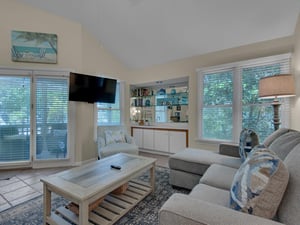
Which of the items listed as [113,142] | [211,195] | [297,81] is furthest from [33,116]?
[297,81]

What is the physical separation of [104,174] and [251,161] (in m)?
1.37

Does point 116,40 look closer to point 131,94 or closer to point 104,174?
point 131,94

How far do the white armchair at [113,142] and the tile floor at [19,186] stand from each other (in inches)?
Result: 38.8

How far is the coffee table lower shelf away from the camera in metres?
1.53

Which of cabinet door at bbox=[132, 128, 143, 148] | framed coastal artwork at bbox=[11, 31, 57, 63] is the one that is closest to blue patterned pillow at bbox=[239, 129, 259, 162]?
cabinet door at bbox=[132, 128, 143, 148]

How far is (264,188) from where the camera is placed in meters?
0.84

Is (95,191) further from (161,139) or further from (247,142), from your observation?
(161,139)

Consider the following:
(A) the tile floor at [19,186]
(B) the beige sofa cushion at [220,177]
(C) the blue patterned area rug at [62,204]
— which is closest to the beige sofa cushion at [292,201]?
(B) the beige sofa cushion at [220,177]

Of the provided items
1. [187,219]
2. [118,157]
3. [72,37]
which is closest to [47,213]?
[118,157]

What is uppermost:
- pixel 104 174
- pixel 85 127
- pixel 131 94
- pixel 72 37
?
pixel 72 37

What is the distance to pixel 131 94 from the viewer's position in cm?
486

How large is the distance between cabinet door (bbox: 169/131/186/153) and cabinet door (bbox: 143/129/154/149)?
54 centimetres

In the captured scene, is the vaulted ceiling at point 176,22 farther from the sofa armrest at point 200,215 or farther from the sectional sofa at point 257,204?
the sofa armrest at point 200,215

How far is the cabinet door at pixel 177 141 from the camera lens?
3773 millimetres
